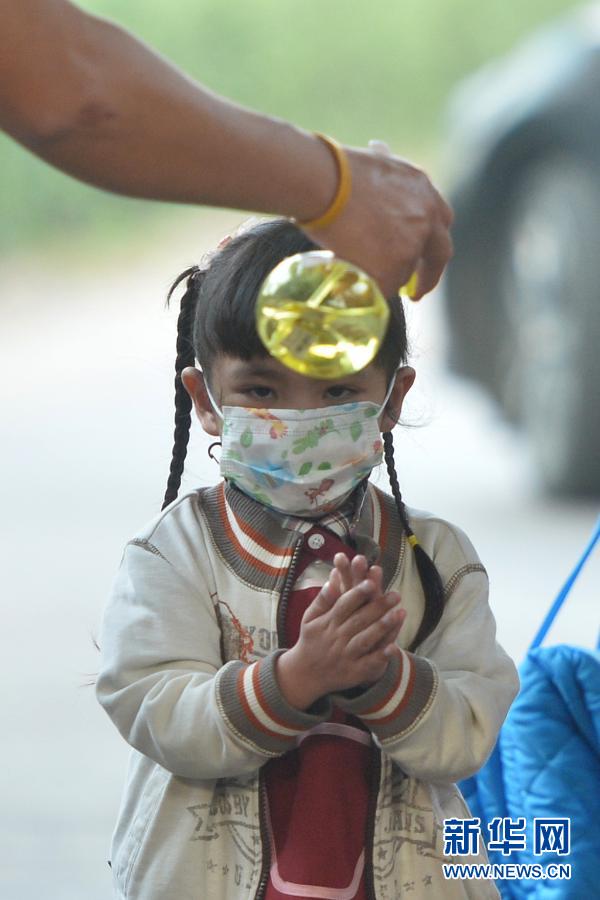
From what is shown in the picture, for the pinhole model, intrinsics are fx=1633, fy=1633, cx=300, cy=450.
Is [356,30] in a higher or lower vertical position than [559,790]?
higher

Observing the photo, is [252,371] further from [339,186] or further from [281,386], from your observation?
[339,186]

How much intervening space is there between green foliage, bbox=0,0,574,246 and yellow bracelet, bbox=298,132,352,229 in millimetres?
8275

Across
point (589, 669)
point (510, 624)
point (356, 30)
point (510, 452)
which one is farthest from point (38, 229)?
point (589, 669)

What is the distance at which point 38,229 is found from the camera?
10203 millimetres

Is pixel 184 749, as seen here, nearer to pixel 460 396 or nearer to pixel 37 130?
pixel 37 130

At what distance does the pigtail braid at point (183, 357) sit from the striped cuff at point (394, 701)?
18.4 inches

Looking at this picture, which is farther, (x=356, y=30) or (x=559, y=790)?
(x=356, y=30)

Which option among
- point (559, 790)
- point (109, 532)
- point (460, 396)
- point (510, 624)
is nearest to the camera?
point (559, 790)

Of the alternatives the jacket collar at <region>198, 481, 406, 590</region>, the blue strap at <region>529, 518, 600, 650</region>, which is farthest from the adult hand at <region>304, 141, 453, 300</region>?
the blue strap at <region>529, 518, 600, 650</region>

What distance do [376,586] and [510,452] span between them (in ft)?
15.8

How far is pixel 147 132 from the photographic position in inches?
63.9

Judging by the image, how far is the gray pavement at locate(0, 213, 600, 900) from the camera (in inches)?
142

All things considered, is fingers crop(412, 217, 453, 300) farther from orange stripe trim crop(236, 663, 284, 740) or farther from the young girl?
orange stripe trim crop(236, 663, 284, 740)

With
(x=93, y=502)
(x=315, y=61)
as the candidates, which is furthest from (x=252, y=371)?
(x=315, y=61)
